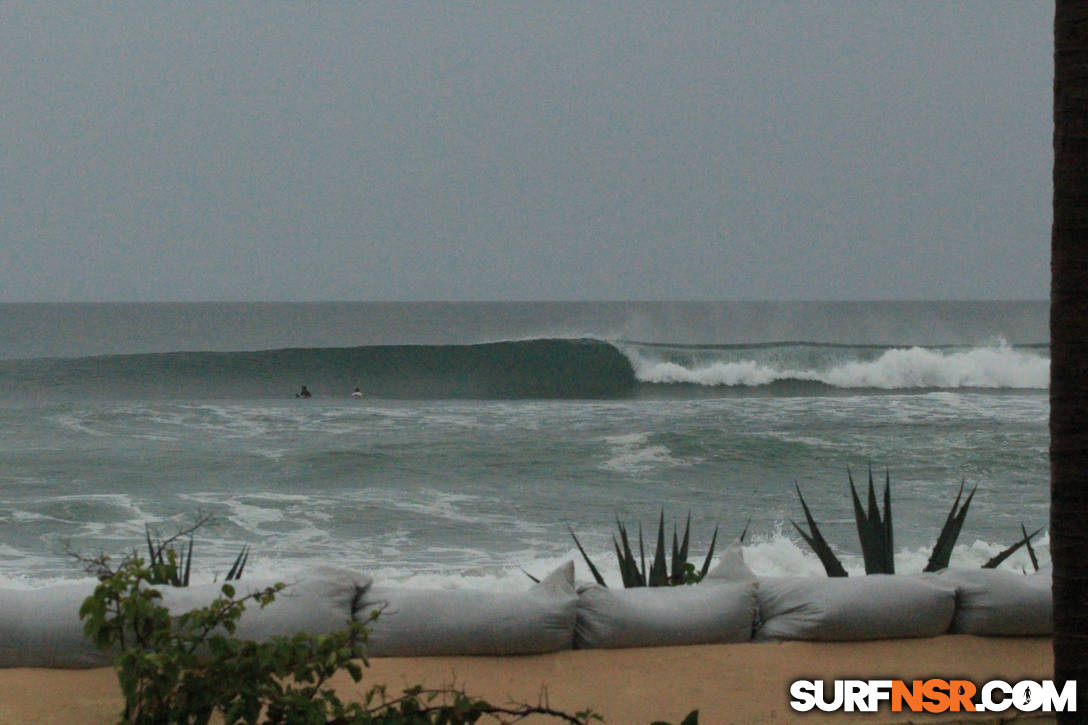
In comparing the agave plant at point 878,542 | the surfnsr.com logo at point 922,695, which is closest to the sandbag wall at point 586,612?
the surfnsr.com logo at point 922,695

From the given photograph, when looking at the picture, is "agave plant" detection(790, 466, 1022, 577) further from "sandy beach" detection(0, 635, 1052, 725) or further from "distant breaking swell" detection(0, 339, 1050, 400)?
"distant breaking swell" detection(0, 339, 1050, 400)

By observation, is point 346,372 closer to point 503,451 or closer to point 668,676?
point 503,451

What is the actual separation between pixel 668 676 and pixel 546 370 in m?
26.1

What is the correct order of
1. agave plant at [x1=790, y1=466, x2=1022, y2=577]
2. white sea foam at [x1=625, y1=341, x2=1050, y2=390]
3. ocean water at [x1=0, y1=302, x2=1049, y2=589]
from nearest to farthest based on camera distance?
agave plant at [x1=790, y1=466, x2=1022, y2=577], ocean water at [x1=0, y1=302, x2=1049, y2=589], white sea foam at [x1=625, y1=341, x2=1050, y2=390]

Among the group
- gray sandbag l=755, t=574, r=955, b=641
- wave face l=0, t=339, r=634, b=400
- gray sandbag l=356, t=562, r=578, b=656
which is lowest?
gray sandbag l=356, t=562, r=578, b=656

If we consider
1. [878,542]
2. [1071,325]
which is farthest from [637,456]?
[1071,325]

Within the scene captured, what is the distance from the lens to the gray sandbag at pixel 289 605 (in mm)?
2785

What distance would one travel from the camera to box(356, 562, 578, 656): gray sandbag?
9.57 feet

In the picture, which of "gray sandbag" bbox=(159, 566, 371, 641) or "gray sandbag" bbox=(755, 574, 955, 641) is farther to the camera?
"gray sandbag" bbox=(755, 574, 955, 641)

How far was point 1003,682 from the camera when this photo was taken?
301 centimetres

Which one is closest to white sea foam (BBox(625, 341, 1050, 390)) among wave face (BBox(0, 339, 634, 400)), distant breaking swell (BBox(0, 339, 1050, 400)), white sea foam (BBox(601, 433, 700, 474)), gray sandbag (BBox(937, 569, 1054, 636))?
distant breaking swell (BBox(0, 339, 1050, 400))

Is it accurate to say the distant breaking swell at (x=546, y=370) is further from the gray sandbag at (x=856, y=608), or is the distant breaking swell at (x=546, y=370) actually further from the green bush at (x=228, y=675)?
the green bush at (x=228, y=675)

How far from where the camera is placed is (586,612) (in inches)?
119

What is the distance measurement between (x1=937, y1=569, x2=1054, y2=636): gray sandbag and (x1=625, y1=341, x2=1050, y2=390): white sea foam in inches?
1023
